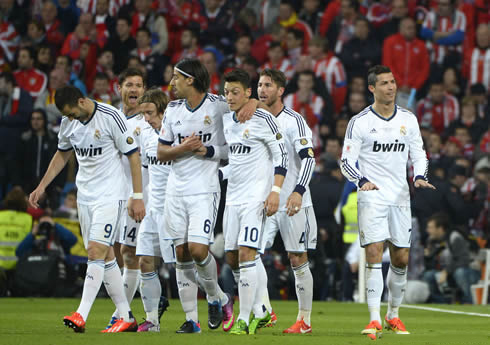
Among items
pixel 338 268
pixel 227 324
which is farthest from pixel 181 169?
pixel 338 268

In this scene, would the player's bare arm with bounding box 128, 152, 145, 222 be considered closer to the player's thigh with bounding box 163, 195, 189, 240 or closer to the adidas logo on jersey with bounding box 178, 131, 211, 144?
the player's thigh with bounding box 163, 195, 189, 240

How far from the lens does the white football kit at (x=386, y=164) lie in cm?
985

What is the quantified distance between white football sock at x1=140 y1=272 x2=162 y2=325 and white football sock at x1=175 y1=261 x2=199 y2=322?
48 centimetres

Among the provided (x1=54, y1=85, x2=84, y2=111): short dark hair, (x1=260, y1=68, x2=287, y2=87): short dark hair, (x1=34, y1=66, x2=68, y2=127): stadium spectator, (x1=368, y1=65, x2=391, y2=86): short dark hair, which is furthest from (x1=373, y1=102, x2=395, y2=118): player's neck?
(x1=34, y1=66, x2=68, y2=127): stadium spectator

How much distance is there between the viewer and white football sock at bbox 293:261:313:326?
9.96m

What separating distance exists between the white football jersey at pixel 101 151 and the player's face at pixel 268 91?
5.37ft

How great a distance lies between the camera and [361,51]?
19.6 metres

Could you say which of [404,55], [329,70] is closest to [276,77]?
[329,70]

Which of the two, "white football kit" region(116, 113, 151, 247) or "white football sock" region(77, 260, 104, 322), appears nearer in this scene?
"white football sock" region(77, 260, 104, 322)

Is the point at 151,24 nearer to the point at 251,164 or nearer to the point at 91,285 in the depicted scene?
the point at 251,164

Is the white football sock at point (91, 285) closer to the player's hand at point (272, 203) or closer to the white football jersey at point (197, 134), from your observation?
the white football jersey at point (197, 134)

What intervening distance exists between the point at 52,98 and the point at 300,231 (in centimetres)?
921

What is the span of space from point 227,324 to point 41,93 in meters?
9.71

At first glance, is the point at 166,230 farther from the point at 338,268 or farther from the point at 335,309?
the point at 338,268
